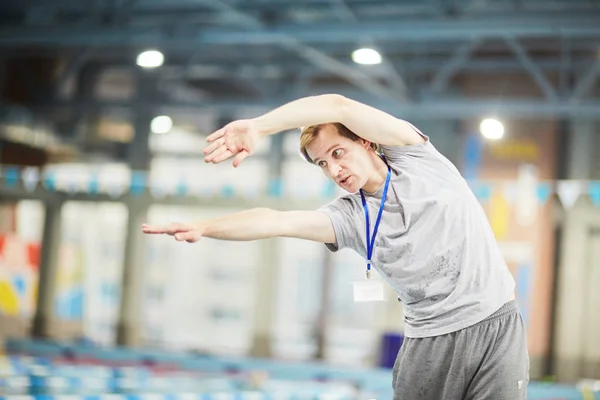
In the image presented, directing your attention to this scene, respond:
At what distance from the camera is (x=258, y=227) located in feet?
6.70

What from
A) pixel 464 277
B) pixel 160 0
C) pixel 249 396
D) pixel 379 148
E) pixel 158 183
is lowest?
pixel 249 396

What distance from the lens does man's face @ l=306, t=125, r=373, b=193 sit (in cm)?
205

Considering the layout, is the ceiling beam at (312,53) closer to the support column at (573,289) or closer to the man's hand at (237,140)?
the support column at (573,289)

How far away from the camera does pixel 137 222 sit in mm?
12406

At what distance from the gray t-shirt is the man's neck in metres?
0.02

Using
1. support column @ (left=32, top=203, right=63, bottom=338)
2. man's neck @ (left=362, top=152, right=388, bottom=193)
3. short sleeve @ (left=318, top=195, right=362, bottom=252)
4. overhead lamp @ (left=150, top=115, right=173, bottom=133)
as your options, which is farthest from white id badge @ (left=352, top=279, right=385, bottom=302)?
support column @ (left=32, top=203, right=63, bottom=338)

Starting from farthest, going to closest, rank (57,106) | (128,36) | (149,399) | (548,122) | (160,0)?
1. (57,106)
2. (548,122)
3. (160,0)
4. (128,36)
5. (149,399)

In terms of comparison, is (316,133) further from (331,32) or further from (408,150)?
(331,32)

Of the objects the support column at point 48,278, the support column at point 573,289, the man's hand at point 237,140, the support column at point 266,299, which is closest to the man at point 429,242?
the man's hand at point 237,140

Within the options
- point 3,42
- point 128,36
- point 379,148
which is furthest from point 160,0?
point 379,148

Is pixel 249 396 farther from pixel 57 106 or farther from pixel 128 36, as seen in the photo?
pixel 57 106

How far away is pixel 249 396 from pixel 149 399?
41.1 inches

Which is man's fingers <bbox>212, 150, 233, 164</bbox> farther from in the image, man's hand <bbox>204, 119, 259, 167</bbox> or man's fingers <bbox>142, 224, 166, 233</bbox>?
man's fingers <bbox>142, 224, 166, 233</bbox>

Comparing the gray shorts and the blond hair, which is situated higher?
the blond hair
